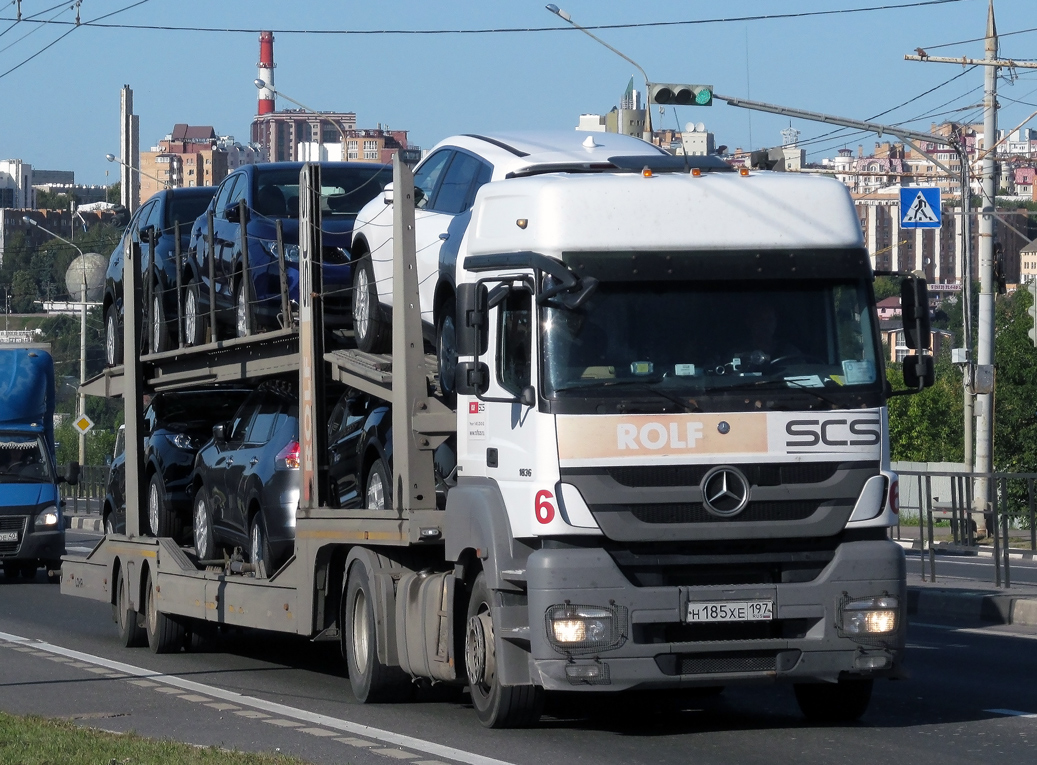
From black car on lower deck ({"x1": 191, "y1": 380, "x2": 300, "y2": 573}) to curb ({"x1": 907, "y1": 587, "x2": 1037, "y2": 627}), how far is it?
19.4ft

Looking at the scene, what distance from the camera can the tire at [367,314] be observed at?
10.8 m

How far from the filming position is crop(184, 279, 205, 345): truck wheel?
47.2 ft

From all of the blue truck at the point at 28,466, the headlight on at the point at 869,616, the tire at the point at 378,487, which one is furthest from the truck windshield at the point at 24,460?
the headlight on at the point at 869,616

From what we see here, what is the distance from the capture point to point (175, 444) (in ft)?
49.6

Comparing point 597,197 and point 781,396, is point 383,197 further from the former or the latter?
point 781,396

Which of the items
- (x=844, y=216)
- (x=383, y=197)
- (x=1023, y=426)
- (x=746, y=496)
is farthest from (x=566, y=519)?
(x=1023, y=426)

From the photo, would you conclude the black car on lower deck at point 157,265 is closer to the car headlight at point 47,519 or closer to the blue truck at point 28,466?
the blue truck at point 28,466

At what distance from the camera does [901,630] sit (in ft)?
27.3

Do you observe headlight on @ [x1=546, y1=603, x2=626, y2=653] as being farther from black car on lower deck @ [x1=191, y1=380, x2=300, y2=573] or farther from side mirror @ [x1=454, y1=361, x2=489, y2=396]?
black car on lower deck @ [x1=191, y1=380, x2=300, y2=573]

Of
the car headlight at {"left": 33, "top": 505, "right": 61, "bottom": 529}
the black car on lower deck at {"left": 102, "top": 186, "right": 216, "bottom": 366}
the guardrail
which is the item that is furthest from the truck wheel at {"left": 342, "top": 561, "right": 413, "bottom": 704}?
the car headlight at {"left": 33, "top": 505, "right": 61, "bottom": 529}

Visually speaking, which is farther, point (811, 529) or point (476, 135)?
point (476, 135)

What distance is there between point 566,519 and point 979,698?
3.50 meters

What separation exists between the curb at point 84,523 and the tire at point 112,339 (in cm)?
2212

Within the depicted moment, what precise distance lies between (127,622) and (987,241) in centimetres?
1917
